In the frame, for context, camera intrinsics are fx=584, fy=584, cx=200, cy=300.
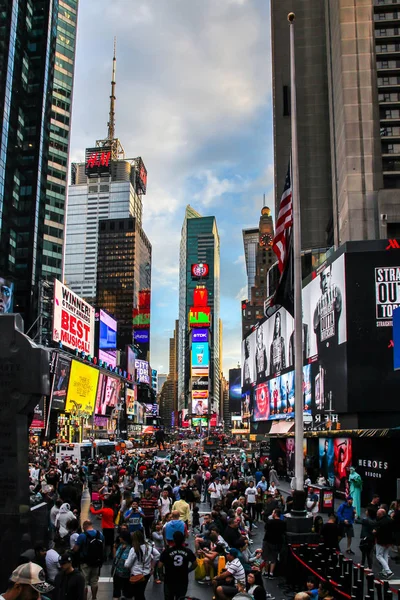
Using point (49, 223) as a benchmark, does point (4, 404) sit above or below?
below

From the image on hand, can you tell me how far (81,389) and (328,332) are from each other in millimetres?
45251

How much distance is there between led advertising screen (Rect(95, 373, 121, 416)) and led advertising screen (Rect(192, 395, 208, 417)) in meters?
47.7

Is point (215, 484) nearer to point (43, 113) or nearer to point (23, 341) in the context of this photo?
point (23, 341)

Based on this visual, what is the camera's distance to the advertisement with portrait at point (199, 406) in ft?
466

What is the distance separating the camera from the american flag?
15000 millimetres

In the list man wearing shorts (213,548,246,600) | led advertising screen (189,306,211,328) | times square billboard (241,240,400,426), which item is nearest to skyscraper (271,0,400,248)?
times square billboard (241,240,400,426)

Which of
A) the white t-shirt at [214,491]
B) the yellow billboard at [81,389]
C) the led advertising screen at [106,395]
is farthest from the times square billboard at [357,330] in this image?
the led advertising screen at [106,395]

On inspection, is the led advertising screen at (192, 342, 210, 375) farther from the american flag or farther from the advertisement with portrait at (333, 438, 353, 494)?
the american flag

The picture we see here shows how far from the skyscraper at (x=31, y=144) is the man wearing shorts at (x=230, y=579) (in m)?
86.3

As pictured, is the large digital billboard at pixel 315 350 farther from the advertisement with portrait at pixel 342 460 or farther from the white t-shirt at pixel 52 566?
the white t-shirt at pixel 52 566

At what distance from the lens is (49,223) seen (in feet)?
352

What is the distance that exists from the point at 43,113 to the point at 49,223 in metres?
19.7

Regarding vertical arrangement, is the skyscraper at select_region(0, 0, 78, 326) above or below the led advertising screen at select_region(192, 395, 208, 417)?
above

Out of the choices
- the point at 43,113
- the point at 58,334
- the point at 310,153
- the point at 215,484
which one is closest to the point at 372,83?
the point at 310,153
